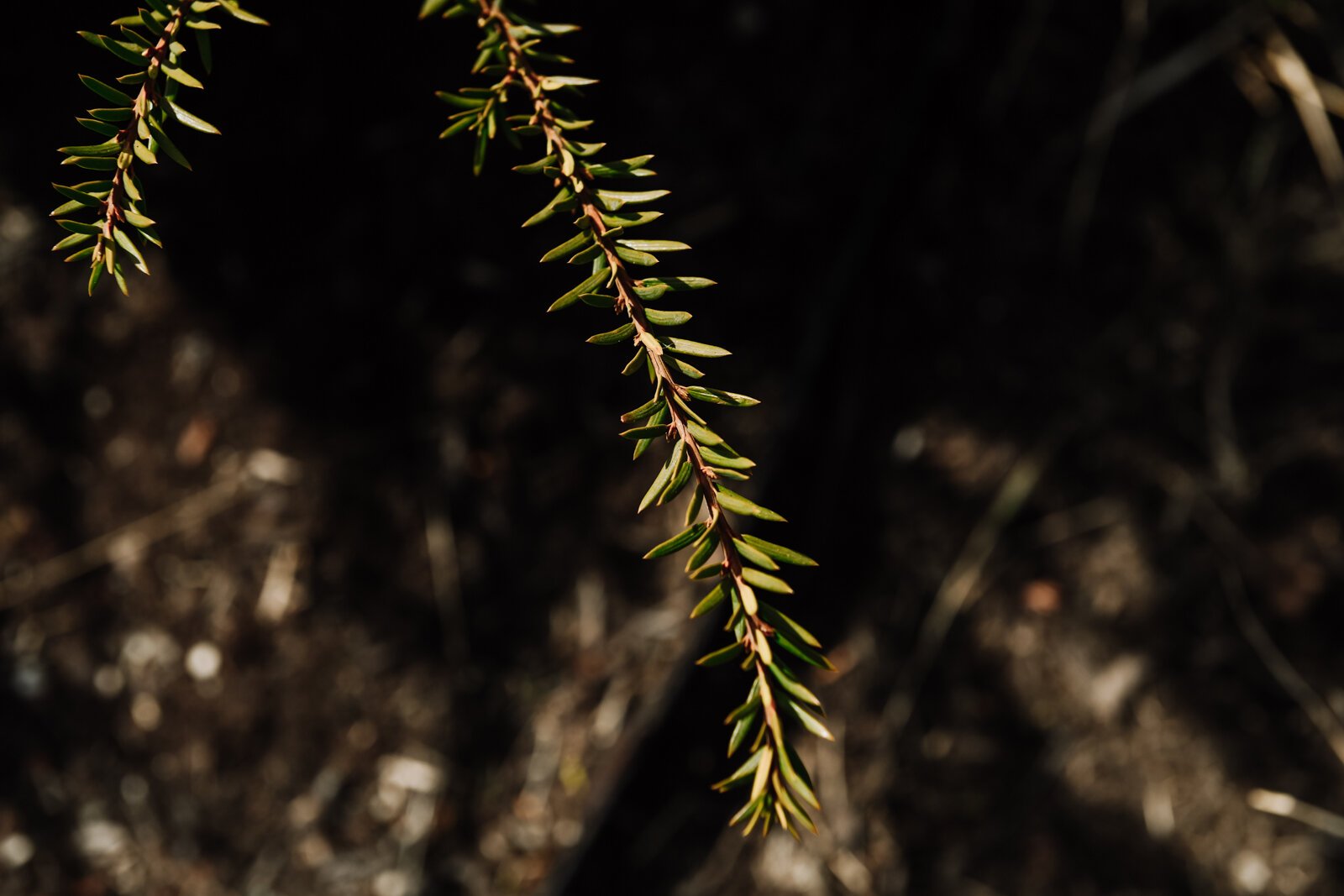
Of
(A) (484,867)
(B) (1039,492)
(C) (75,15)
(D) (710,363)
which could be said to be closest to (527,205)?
(D) (710,363)

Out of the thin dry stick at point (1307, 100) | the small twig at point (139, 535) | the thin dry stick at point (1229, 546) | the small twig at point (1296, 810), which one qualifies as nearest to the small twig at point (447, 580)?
the small twig at point (139, 535)

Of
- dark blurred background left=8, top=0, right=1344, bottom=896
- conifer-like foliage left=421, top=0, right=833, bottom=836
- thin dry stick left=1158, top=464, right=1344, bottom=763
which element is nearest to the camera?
conifer-like foliage left=421, top=0, right=833, bottom=836

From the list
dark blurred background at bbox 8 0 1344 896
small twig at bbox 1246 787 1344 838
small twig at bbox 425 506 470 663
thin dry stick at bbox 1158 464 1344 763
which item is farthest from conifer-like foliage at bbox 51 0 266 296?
small twig at bbox 1246 787 1344 838

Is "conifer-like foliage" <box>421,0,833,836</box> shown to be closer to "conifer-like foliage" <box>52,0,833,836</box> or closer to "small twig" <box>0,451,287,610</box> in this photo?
"conifer-like foliage" <box>52,0,833,836</box>

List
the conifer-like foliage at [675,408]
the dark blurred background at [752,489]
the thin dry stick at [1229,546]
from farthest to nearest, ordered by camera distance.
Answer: the thin dry stick at [1229,546], the dark blurred background at [752,489], the conifer-like foliage at [675,408]

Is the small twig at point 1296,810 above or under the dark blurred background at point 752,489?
under

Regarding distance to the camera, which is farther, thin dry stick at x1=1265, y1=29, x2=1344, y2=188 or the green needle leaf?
thin dry stick at x1=1265, y1=29, x2=1344, y2=188

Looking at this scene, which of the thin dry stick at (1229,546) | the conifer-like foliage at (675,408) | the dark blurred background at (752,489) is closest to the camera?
the conifer-like foliage at (675,408)

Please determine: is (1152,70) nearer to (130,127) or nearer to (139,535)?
(130,127)

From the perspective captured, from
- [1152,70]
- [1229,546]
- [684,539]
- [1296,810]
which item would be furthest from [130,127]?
[1296,810]

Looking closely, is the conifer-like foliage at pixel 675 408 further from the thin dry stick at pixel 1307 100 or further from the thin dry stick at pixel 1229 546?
the thin dry stick at pixel 1307 100
